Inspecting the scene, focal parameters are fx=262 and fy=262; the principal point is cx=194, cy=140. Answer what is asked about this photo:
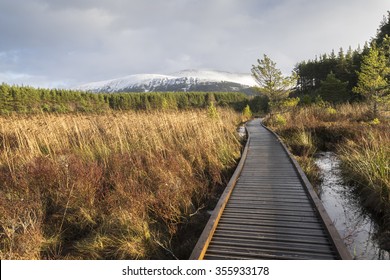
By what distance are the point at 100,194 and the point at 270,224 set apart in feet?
10.3

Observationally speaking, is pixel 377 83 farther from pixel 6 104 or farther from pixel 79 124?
pixel 6 104

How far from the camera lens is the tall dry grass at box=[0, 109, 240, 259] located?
3699mm

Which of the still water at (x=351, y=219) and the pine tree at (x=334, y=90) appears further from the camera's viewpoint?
the pine tree at (x=334, y=90)

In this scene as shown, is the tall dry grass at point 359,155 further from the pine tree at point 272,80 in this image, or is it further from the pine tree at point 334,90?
the pine tree at point 334,90

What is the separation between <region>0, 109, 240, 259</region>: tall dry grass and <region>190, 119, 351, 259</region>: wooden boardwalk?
64cm

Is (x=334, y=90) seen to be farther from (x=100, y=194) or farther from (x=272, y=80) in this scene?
(x=100, y=194)

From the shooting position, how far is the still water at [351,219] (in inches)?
159

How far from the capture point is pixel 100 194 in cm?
498

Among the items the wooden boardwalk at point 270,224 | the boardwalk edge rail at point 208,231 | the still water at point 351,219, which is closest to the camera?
the boardwalk edge rail at point 208,231

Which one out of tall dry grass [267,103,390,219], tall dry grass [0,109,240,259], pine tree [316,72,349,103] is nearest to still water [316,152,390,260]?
tall dry grass [267,103,390,219]

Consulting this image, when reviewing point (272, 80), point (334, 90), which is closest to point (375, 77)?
point (272, 80)

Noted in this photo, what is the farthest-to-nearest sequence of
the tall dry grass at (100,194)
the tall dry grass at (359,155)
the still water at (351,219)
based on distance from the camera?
Result: the tall dry grass at (359,155)
the still water at (351,219)
the tall dry grass at (100,194)

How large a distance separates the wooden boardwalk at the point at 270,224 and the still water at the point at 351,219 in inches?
25.5

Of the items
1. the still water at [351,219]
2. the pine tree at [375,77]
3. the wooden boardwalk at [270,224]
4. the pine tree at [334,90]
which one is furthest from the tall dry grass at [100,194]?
the pine tree at [334,90]
